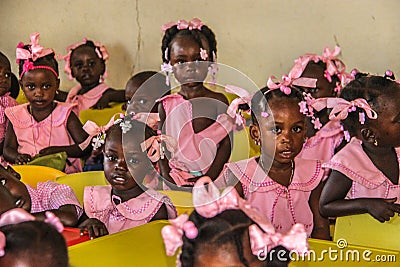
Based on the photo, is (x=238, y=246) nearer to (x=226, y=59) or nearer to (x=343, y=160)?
A: (x=343, y=160)

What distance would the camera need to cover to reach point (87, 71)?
4.27 metres

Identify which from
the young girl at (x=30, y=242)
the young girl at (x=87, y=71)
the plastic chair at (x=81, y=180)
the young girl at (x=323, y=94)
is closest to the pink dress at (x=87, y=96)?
the young girl at (x=87, y=71)

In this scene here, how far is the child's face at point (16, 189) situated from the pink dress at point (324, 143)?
125cm

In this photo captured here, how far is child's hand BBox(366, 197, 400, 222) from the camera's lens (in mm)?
2004

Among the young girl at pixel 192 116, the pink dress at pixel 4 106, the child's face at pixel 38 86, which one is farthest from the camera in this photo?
the pink dress at pixel 4 106

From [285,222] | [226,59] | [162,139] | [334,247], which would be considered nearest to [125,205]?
[162,139]

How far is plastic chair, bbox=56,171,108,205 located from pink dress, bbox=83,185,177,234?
60 mm

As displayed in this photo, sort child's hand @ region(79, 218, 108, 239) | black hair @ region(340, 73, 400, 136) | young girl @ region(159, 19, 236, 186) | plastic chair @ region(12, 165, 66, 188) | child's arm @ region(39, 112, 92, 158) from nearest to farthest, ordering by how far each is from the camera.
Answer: child's hand @ region(79, 218, 108, 239) → black hair @ region(340, 73, 400, 136) → plastic chair @ region(12, 165, 66, 188) → young girl @ region(159, 19, 236, 186) → child's arm @ region(39, 112, 92, 158)

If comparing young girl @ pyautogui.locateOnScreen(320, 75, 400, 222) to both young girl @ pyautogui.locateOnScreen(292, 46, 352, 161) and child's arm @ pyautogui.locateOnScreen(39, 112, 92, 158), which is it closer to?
young girl @ pyautogui.locateOnScreen(292, 46, 352, 161)

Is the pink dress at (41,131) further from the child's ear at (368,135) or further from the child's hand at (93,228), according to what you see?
the child's ear at (368,135)

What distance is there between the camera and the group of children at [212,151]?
147cm

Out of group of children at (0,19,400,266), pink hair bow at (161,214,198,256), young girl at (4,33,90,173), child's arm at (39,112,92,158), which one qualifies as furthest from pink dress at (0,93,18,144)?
pink hair bow at (161,214,198,256)

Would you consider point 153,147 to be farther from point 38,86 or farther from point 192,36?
point 38,86

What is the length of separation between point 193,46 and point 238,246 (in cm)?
201
